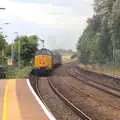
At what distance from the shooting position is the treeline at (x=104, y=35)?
70.9 meters

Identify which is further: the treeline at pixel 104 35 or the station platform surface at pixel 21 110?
the treeline at pixel 104 35

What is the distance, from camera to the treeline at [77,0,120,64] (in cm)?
7088

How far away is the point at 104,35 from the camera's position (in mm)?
82375

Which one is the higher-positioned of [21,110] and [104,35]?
[104,35]

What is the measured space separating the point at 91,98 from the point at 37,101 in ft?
25.4

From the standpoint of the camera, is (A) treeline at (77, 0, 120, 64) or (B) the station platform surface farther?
(A) treeline at (77, 0, 120, 64)

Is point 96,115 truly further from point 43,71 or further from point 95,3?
point 95,3

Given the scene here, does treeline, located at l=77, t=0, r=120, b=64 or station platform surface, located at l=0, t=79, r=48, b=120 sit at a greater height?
treeline, located at l=77, t=0, r=120, b=64

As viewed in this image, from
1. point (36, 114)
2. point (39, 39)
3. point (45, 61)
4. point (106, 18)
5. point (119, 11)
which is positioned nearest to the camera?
point (36, 114)

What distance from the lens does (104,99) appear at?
31094mm

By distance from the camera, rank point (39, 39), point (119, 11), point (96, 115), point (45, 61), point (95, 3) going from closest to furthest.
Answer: point (96, 115) < point (45, 61) < point (119, 11) < point (95, 3) < point (39, 39)

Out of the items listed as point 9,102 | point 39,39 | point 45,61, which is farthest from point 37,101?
point 39,39

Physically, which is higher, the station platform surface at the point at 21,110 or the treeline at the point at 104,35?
the treeline at the point at 104,35

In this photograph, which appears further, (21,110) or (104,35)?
(104,35)
